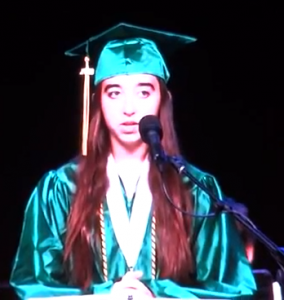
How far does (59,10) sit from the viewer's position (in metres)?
2.93

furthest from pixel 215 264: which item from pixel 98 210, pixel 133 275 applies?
pixel 98 210

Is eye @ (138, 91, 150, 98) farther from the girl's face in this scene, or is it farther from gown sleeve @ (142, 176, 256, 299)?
gown sleeve @ (142, 176, 256, 299)

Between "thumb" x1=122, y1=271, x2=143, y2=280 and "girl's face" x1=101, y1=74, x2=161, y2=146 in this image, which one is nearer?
"thumb" x1=122, y1=271, x2=143, y2=280

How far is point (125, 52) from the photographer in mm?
2688

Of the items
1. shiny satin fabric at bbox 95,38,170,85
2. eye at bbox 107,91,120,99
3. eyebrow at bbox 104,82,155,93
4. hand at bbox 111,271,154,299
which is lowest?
hand at bbox 111,271,154,299

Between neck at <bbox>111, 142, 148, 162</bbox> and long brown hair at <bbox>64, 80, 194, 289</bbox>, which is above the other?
neck at <bbox>111, 142, 148, 162</bbox>

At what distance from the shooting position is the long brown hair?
2.62 metres

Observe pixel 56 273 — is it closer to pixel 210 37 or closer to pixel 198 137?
pixel 198 137

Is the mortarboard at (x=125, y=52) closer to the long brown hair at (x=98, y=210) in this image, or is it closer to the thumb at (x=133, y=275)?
the long brown hair at (x=98, y=210)

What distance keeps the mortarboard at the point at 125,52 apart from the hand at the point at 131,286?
417 mm

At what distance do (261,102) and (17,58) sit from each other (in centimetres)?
79

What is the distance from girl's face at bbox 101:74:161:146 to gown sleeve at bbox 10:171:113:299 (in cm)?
23

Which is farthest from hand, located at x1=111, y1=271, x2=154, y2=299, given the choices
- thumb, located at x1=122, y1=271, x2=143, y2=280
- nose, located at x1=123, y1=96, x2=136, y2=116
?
nose, located at x1=123, y1=96, x2=136, y2=116

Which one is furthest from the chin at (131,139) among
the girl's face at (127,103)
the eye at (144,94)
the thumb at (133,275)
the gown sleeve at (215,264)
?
the thumb at (133,275)
